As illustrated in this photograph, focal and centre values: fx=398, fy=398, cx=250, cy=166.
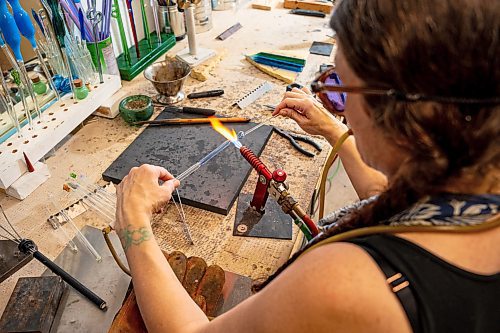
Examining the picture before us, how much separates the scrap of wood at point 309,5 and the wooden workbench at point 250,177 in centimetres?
26

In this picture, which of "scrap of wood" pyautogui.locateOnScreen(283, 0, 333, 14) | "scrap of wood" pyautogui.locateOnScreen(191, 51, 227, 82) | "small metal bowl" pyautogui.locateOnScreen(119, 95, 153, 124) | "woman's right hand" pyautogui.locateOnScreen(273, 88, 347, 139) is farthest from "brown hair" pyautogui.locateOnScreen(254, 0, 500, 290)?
"scrap of wood" pyautogui.locateOnScreen(283, 0, 333, 14)

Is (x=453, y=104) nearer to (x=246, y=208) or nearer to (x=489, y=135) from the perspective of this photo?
(x=489, y=135)

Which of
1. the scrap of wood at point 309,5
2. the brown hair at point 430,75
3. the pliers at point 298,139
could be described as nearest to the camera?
the brown hair at point 430,75

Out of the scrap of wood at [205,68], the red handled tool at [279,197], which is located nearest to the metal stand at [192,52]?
the scrap of wood at [205,68]

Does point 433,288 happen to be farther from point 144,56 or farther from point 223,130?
point 144,56

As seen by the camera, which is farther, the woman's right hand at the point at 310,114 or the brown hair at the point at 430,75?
the woman's right hand at the point at 310,114

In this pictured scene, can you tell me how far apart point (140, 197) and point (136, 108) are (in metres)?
0.70

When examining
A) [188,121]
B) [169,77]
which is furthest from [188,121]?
[169,77]

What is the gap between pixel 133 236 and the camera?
0.90 metres

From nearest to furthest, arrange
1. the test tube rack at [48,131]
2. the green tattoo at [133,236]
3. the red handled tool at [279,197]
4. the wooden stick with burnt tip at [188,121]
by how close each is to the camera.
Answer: the green tattoo at [133,236] → the red handled tool at [279,197] → the test tube rack at [48,131] → the wooden stick with burnt tip at [188,121]

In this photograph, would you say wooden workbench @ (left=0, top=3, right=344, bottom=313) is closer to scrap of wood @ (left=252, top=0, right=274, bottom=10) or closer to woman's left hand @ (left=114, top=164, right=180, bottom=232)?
woman's left hand @ (left=114, top=164, right=180, bottom=232)

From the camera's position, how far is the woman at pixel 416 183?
49cm

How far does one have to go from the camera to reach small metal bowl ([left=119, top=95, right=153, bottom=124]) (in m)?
1.53

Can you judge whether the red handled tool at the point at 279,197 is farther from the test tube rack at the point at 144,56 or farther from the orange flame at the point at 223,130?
the test tube rack at the point at 144,56
